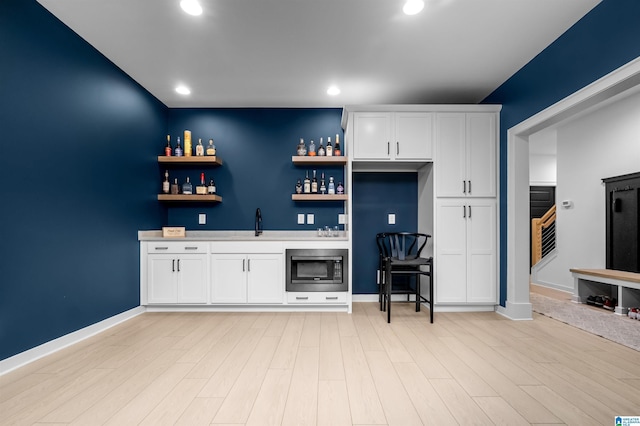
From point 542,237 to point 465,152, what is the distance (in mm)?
4184

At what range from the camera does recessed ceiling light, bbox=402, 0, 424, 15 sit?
2.32 meters

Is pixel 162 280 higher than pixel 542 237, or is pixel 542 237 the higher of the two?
pixel 542 237

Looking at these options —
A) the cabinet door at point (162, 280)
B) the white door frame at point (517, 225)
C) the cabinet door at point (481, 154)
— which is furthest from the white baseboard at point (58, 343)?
the white door frame at point (517, 225)

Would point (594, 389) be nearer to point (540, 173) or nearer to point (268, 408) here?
point (268, 408)

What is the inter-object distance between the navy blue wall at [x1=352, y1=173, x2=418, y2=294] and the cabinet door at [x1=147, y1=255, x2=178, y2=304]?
233 cm

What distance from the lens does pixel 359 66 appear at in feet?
10.7

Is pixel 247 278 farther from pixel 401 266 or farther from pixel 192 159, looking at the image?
pixel 401 266

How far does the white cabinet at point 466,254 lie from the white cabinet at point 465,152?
0.21m

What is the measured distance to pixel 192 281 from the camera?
147 inches

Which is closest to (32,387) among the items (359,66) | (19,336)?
(19,336)

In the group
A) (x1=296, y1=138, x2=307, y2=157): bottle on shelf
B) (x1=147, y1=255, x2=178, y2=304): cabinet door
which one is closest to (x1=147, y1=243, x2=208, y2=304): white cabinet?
(x1=147, y1=255, x2=178, y2=304): cabinet door

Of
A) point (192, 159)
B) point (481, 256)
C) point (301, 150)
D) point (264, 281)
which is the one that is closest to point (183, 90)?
point (192, 159)

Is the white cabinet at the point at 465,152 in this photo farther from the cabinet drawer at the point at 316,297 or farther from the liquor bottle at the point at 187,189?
the liquor bottle at the point at 187,189

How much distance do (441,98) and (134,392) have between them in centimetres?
440
